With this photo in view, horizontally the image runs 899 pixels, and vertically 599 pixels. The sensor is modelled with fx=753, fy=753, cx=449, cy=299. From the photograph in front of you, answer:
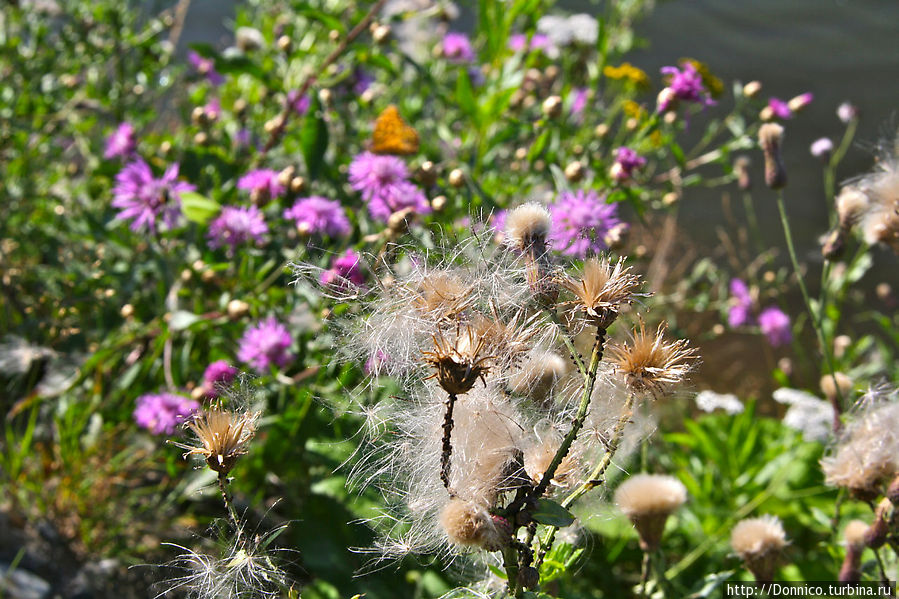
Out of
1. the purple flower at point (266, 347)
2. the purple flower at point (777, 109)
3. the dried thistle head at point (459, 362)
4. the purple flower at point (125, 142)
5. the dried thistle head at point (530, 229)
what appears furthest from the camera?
the purple flower at point (125, 142)

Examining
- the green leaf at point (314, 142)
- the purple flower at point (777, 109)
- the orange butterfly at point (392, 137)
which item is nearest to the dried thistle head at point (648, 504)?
the orange butterfly at point (392, 137)

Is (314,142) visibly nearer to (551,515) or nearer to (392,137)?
(392,137)

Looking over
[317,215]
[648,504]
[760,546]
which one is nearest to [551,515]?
[648,504]

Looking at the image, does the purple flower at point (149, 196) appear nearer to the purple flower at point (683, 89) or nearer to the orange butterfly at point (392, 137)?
the orange butterfly at point (392, 137)

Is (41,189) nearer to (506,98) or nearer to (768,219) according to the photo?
(506,98)

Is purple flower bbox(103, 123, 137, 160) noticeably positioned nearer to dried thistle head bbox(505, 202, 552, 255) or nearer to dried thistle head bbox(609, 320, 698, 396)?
dried thistle head bbox(505, 202, 552, 255)

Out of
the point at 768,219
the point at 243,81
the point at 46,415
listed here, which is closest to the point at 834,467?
the point at 46,415
